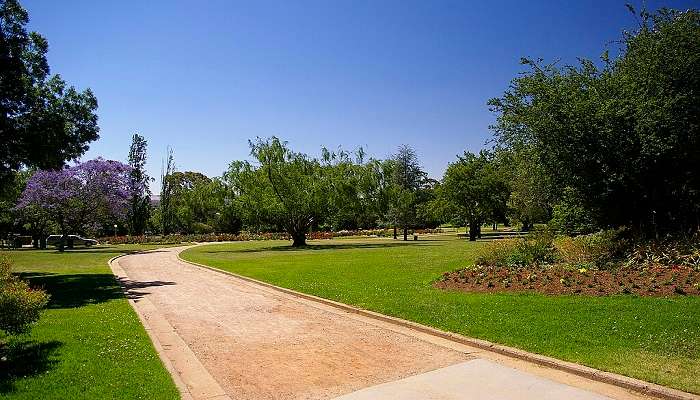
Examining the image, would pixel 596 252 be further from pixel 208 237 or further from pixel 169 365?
pixel 208 237

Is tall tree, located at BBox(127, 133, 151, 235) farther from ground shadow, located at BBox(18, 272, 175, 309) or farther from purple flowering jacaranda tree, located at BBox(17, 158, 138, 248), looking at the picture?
ground shadow, located at BBox(18, 272, 175, 309)

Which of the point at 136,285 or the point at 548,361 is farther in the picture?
the point at 136,285

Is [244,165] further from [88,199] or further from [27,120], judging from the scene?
[27,120]

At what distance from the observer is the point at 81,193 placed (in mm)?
40938

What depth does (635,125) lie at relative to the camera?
44.3ft

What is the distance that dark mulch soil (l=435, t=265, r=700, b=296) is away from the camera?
1003 centimetres

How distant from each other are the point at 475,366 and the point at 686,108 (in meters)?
11.3

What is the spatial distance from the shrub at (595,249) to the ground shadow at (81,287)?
13.1m

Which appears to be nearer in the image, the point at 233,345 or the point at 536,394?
the point at 536,394

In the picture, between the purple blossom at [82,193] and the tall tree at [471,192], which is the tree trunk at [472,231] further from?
the purple blossom at [82,193]

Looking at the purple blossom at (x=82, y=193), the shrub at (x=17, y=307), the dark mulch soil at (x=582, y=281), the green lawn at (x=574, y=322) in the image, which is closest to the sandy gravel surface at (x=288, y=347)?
the green lawn at (x=574, y=322)

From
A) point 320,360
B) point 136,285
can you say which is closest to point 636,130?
point 320,360

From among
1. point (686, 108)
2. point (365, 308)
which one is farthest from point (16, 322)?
point (686, 108)

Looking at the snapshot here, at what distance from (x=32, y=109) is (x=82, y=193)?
89.3 feet
